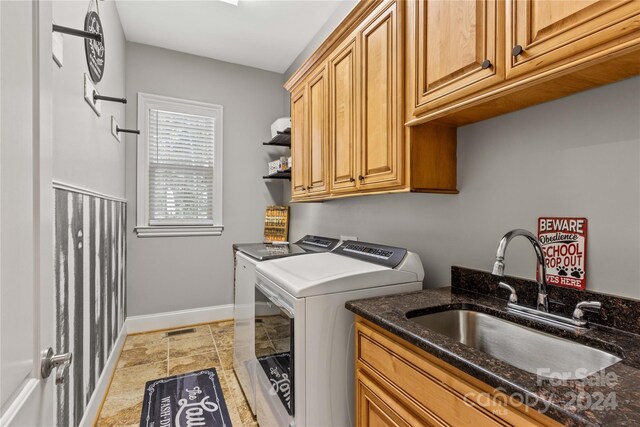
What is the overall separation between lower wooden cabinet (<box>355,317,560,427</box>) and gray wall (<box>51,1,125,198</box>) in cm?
130

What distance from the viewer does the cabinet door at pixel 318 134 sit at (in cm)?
211

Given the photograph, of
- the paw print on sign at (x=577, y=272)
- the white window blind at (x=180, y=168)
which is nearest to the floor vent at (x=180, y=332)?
the white window blind at (x=180, y=168)

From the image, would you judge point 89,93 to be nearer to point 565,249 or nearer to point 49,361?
point 49,361

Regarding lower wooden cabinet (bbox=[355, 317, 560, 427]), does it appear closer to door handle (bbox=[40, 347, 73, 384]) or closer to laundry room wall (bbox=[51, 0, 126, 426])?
door handle (bbox=[40, 347, 73, 384])

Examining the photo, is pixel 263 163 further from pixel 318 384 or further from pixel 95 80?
pixel 318 384

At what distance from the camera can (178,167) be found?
3.36m

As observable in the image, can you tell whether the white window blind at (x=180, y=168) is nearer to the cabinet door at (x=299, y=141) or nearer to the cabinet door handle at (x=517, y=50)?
the cabinet door at (x=299, y=141)

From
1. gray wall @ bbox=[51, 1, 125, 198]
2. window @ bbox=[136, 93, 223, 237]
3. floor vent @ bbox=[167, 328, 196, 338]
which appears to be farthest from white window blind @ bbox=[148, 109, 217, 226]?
floor vent @ bbox=[167, 328, 196, 338]

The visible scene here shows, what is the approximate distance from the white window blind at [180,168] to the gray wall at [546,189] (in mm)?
2462

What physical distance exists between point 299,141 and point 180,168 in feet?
5.18

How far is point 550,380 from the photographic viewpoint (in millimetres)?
667

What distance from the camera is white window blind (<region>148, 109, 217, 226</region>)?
3.25 metres

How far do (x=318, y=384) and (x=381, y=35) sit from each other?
1653 millimetres

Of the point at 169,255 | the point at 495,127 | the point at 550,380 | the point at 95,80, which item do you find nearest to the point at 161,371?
the point at 169,255
